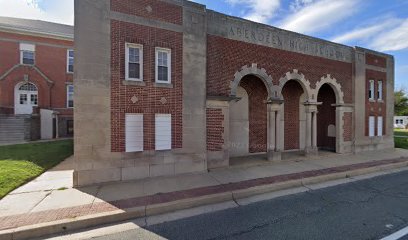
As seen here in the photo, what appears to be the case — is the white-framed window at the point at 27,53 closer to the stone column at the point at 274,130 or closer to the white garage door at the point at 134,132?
the white garage door at the point at 134,132

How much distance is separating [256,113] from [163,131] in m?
6.48

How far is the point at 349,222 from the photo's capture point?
5.14 meters

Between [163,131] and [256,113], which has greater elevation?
[256,113]

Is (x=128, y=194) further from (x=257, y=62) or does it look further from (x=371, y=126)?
(x=371, y=126)

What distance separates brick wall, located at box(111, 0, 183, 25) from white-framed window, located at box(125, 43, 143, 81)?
1254 mm

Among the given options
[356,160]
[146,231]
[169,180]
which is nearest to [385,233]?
[146,231]

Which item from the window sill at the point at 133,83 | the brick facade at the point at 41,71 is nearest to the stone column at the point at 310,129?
the window sill at the point at 133,83

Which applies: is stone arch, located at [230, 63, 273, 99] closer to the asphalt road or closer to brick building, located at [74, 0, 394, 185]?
brick building, located at [74, 0, 394, 185]

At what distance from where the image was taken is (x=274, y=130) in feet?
38.3

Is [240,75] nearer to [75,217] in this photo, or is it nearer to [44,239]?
[75,217]

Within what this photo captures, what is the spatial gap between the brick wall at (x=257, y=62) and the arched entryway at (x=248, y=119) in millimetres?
1571

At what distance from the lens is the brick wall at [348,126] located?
47.2 ft

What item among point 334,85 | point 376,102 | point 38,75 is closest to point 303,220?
point 334,85

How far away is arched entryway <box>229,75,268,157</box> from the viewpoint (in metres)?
12.5
